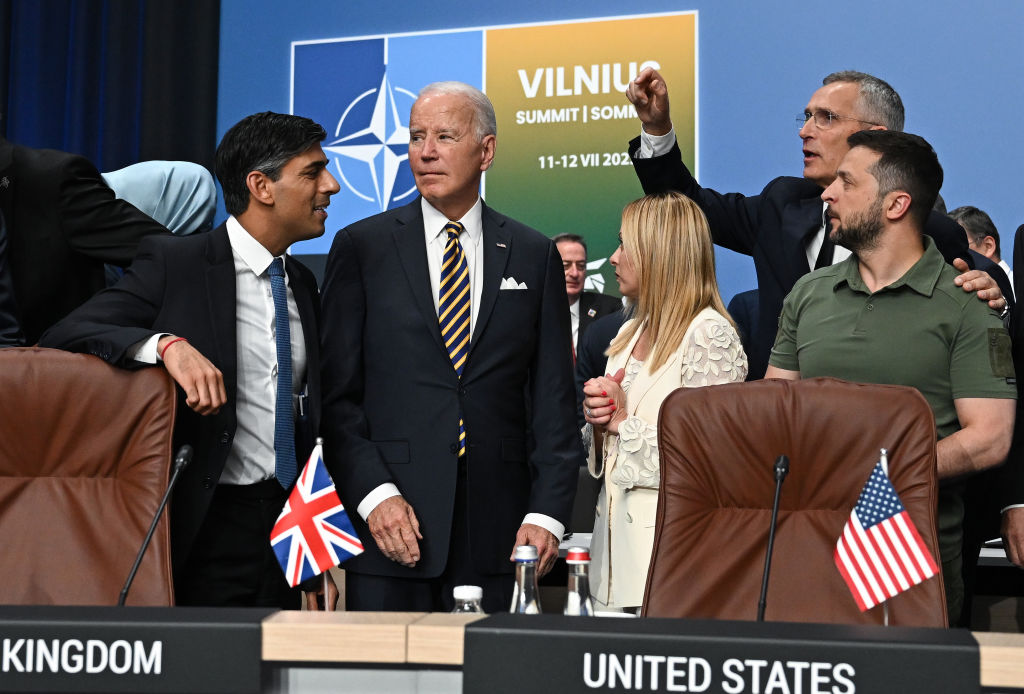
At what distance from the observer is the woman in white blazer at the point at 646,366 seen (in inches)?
102

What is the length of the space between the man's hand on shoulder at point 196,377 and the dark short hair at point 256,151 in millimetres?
520

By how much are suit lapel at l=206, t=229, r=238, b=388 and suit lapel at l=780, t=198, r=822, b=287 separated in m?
1.47

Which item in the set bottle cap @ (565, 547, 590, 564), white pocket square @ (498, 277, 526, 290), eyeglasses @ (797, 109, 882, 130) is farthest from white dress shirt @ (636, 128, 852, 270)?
bottle cap @ (565, 547, 590, 564)

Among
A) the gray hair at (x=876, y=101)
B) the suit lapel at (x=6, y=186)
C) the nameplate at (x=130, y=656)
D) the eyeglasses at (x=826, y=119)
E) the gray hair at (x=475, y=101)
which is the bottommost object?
the nameplate at (x=130, y=656)

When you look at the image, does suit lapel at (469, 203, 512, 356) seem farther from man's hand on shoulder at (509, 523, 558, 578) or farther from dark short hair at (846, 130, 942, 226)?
dark short hair at (846, 130, 942, 226)

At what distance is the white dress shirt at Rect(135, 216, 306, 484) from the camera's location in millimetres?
2273

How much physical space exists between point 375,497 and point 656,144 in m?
1.36

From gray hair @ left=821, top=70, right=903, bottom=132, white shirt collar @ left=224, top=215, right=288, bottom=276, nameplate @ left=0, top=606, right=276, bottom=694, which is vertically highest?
gray hair @ left=821, top=70, right=903, bottom=132

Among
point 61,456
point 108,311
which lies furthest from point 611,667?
point 108,311

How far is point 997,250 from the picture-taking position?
479cm

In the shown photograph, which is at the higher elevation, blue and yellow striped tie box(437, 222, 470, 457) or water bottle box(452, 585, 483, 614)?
blue and yellow striped tie box(437, 222, 470, 457)

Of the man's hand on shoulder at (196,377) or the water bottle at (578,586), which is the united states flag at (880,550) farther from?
the man's hand on shoulder at (196,377)

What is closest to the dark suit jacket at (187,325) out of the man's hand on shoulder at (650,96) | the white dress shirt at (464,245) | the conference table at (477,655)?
the white dress shirt at (464,245)

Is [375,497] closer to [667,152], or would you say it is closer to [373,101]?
[667,152]
